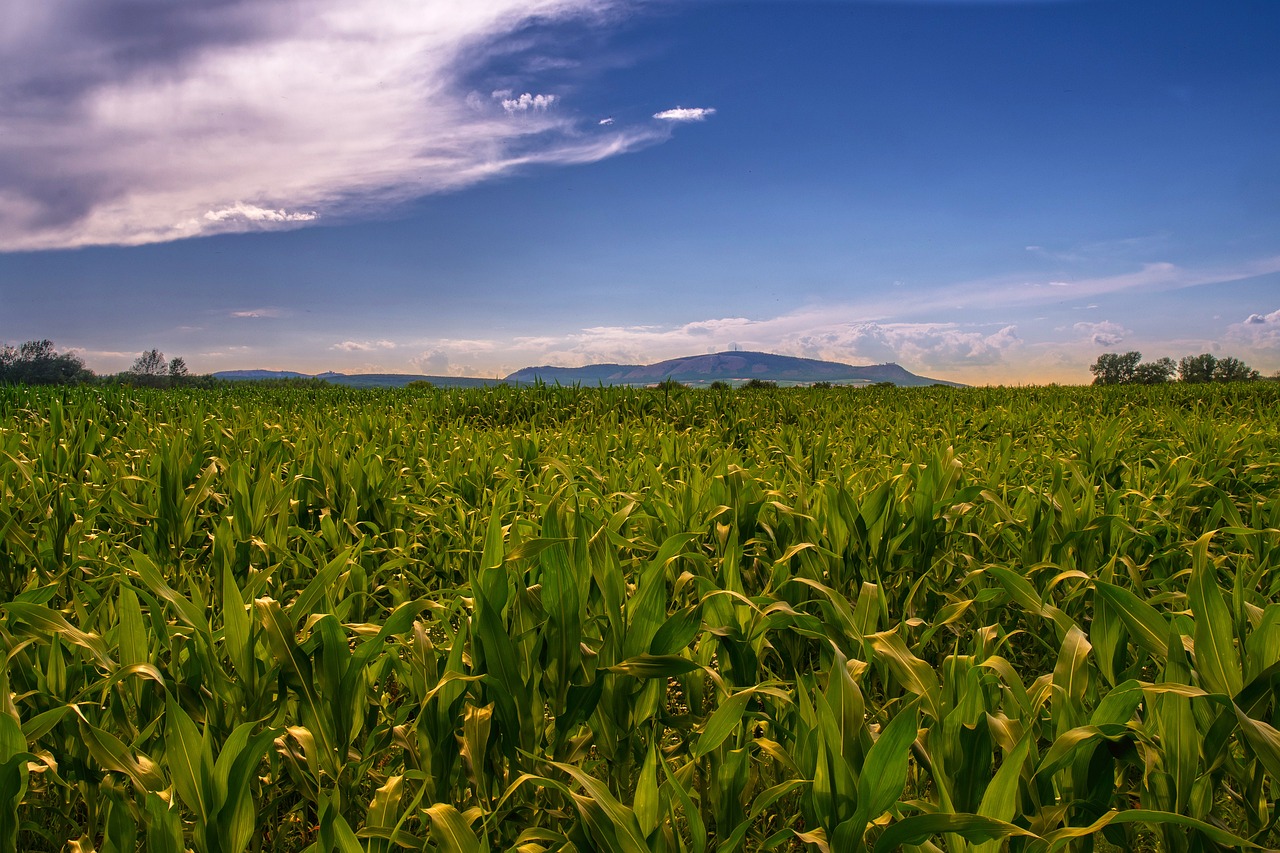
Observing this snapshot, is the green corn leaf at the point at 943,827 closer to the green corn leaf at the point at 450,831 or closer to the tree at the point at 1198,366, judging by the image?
the green corn leaf at the point at 450,831

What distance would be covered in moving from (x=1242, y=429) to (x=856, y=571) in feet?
17.5

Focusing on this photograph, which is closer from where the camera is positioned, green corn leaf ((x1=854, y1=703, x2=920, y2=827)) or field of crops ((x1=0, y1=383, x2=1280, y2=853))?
green corn leaf ((x1=854, y1=703, x2=920, y2=827))

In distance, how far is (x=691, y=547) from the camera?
9.06ft

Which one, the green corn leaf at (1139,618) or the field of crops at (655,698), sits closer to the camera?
the field of crops at (655,698)

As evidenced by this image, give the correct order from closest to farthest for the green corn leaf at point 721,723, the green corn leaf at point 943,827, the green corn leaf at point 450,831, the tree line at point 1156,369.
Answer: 1. the green corn leaf at point 943,827
2. the green corn leaf at point 450,831
3. the green corn leaf at point 721,723
4. the tree line at point 1156,369

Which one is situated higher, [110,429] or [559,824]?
[110,429]

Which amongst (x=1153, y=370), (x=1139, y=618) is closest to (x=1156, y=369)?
(x=1153, y=370)

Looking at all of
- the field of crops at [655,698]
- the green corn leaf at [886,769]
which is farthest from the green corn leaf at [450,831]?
the green corn leaf at [886,769]

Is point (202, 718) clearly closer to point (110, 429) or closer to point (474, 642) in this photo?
point (474, 642)

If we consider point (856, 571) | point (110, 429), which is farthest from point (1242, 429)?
point (110, 429)

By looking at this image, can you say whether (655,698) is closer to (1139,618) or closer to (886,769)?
(886,769)

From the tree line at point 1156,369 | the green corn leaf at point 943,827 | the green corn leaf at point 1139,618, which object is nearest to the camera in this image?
the green corn leaf at point 943,827

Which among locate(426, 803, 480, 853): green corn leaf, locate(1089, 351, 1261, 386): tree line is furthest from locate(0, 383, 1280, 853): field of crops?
locate(1089, 351, 1261, 386): tree line

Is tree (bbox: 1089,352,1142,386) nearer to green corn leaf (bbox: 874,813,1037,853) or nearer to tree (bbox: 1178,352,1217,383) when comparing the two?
tree (bbox: 1178,352,1217,383)
